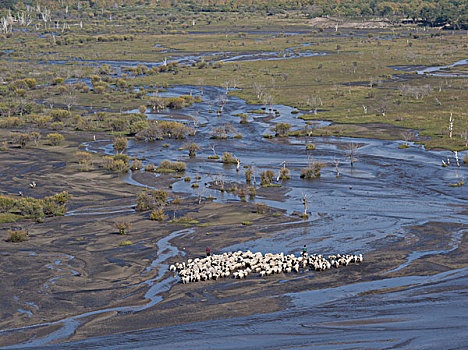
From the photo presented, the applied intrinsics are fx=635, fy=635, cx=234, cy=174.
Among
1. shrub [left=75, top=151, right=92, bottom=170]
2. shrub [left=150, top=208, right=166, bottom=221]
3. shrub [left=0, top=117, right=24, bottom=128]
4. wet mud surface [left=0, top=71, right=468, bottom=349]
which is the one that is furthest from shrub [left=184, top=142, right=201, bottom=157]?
shrub [left=0, top=117, right=24, bottom=128]

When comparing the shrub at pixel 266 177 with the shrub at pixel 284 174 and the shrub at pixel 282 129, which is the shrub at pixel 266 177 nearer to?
the shrub at pixel 284 174

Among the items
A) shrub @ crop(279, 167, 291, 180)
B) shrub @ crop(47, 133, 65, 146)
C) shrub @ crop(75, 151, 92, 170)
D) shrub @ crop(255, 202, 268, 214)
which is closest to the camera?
shrub @ crop(255, 202, 268, 214)

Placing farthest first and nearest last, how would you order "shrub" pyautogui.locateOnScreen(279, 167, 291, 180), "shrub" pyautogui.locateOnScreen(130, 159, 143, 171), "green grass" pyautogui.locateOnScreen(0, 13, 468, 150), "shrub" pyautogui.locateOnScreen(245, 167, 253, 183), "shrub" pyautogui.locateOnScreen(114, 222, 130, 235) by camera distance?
1. "green grass" pyautogui.locateOnScreen(0, 13, 468, 150)
2. "shrub" pyautogui.locateOnScreen(130, 159, 143, 171)
3. "shrub" pyautogui.locateOnScreen(279, 167, 291, 180)
4. "shrub" pyautogui.locateOnScreen(245, 167, 253, 183)
5. "shrub" pyautogui.locateOnScreen(114, 222, 130, 235)

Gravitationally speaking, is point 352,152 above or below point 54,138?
above

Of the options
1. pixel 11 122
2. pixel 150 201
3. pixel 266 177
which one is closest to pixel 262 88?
pixel 11 122

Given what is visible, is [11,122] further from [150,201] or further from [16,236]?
[16,236]

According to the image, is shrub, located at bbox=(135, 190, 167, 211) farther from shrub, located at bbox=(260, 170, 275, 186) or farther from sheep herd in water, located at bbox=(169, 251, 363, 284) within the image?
sheep herd in water, located at bbox=(169, 251, 363, 284)
